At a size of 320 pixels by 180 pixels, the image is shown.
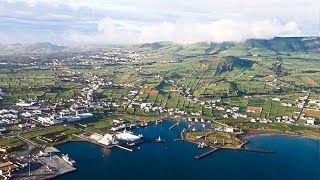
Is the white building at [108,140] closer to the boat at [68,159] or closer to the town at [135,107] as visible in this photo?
the town at [135,107]

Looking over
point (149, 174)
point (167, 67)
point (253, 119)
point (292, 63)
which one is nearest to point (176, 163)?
point (149, 174)

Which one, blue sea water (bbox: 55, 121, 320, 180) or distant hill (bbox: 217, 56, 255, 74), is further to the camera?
distant hill (bbox: 217, 56, 255, 74)

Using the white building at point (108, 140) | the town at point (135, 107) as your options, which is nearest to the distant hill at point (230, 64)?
the town at point (135, 107)

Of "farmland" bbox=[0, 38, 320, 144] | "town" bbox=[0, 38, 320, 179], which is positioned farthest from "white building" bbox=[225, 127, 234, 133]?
"farmland" bbox=[0, 38, 320, 144]

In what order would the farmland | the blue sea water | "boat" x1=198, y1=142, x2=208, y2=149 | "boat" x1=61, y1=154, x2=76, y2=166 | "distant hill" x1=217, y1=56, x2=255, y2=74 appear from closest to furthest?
the blue sea water → "boat" x1=61, y1=154, x2=76, y2=166 → "boat" x1=198, y1=142, x2=208, y2=149 → the farmland → "distant hill" x1=217, y1=56, x2=255, y2=74

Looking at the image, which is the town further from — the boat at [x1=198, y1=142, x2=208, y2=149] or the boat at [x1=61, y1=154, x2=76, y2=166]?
the boat at [x1=198, y1=142, x2=208, y2=149]

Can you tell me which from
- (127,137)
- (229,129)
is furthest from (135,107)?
(127,137)

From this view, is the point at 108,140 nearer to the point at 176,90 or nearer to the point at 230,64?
the point at 176,90

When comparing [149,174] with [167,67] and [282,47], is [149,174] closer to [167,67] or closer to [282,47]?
[167,67]
